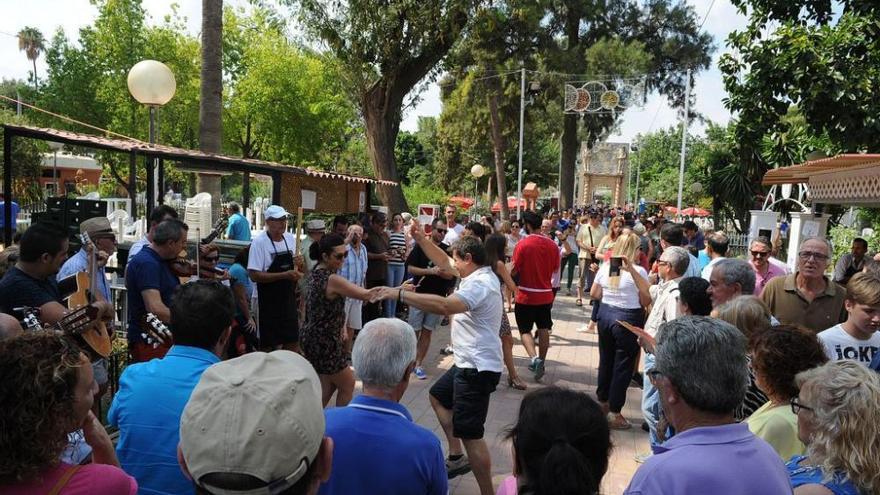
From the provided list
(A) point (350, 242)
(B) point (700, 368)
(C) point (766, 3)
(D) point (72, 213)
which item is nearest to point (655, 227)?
(C) point (766, 3)

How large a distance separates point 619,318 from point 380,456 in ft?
13.2

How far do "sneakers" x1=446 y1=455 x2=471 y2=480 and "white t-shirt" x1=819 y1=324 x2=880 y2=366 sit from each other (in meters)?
2.52

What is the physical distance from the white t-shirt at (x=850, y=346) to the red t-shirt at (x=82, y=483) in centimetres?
375

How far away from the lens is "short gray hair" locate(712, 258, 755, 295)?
4.04 meters

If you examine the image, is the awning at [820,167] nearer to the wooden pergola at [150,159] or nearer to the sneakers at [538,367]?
the sneakers at [538,367]

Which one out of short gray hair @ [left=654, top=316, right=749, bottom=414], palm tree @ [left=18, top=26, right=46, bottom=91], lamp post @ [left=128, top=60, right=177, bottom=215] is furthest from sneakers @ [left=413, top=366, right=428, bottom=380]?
palm tree @ [left=18, top=26, right=46, bottom=91]

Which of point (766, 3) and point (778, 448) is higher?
point (766, 3)

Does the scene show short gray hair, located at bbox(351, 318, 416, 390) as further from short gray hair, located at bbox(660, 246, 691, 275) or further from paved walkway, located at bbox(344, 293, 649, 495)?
short gray hair, located at bbox(660, 246, 691, 275)

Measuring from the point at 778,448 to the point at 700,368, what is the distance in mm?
897

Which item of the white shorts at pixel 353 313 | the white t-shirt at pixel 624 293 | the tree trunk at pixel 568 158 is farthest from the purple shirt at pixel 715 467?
the tree trunk at pixel 568 158

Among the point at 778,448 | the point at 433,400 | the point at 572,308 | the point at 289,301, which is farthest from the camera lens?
the point at 572,308

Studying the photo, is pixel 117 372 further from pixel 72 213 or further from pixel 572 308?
pixel 572 308

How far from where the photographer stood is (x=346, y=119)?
29.3m

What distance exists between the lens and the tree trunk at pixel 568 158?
86.9ft
